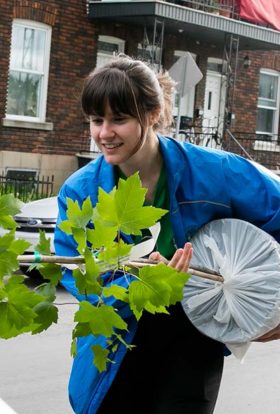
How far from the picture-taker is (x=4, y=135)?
16828mm

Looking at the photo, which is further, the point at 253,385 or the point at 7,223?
the point at 253,385

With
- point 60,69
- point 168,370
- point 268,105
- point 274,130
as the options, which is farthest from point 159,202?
point 274,130

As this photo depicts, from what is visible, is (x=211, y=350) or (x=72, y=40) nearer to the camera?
(x=211, y=350)

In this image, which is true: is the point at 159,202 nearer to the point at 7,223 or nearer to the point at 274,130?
the point at 7,223

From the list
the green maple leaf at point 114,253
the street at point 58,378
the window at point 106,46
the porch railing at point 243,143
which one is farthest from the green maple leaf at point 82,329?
the porch railing at point 243,143

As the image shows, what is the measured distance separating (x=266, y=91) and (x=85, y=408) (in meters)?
21.2

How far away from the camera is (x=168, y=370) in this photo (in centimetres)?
284

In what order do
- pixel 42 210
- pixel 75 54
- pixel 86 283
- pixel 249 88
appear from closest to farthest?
pixel 86 283
pixel 42 210
pixel 75 54
pixel 249 88

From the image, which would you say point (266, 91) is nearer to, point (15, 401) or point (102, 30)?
point (102, 30)

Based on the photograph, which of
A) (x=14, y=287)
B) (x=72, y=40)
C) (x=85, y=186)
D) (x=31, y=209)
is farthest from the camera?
(x=72, y=40)

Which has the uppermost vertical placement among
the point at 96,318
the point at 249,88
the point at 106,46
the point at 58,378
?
the point at 106,46

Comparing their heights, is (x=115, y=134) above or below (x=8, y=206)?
above

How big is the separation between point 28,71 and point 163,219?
1514cm

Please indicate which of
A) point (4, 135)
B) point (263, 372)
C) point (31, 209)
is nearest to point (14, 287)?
point (263, 372)
